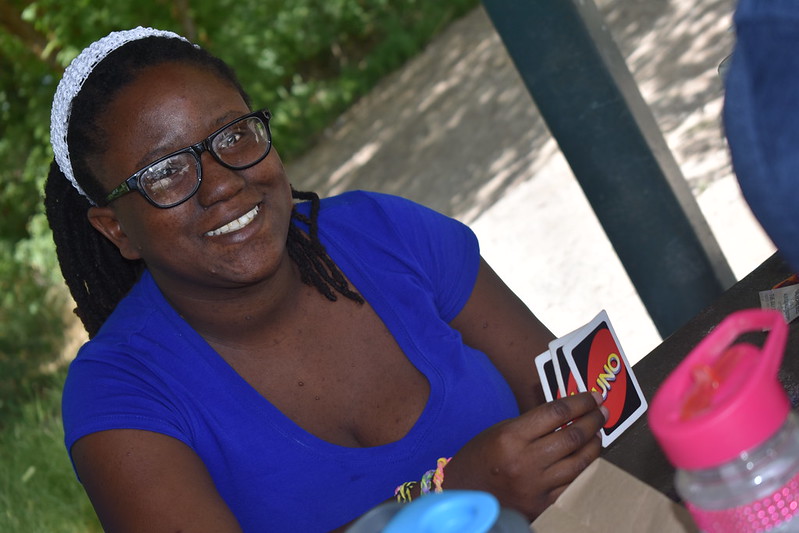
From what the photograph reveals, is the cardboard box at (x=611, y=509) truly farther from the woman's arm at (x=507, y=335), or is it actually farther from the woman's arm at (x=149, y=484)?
the woman's arm at (x=507, y=335)

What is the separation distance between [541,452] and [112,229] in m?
1.08

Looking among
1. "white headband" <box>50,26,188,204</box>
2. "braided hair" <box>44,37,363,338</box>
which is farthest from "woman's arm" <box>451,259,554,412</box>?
"white headband" <box>50,26,188,204</box>

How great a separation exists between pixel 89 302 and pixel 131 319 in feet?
1.05

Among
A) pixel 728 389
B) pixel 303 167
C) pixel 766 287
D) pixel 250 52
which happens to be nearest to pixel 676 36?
pixel 303 167

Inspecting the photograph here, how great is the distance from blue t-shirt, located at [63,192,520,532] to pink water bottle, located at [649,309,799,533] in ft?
3.67

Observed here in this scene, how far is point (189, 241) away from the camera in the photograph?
1.96 metres

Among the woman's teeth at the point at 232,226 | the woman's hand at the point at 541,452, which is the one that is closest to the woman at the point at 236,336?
the woman's teeth at the point at 232,226

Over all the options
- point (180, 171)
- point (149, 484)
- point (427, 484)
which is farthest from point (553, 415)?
point (180, 171)

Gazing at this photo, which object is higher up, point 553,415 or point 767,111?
point 767,111

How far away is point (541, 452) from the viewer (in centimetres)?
157

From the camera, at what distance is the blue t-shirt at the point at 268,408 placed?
1917 millimetres

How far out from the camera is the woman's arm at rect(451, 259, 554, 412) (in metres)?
2.24

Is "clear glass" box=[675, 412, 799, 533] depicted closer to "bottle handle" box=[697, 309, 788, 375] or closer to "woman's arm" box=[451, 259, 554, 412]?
"bottle handle" box=[697, 309, 788, 375]

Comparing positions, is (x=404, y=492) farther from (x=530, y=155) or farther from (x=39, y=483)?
(x=530, y=155)
